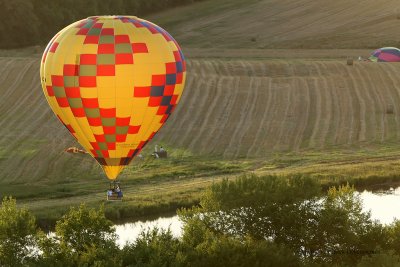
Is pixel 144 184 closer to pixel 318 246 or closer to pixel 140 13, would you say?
pixel 318 246

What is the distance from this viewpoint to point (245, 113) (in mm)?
46875

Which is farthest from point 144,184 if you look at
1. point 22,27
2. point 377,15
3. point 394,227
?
point 377,15

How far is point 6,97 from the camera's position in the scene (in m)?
47.6

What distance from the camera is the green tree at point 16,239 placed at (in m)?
25.6

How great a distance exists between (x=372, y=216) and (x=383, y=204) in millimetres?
2077

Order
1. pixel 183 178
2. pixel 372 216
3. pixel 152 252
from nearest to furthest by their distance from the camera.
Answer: pixel 152 252 → pixel 372 216 → pixel 183 178

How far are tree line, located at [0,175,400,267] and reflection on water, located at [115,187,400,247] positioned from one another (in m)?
3.06

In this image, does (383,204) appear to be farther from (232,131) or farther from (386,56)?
(386,56)

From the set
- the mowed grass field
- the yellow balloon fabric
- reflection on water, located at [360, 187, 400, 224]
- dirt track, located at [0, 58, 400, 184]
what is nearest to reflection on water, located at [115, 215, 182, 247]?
the mowed grass field

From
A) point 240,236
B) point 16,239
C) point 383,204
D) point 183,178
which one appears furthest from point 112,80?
point 383,204

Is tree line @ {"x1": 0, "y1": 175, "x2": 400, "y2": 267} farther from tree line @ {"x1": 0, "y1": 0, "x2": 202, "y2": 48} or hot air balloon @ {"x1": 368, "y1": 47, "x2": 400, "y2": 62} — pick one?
tree line @ {"x1": 0, "y1": 0, "x2": 202, "y2": 48}

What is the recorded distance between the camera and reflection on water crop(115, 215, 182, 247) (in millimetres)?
31406

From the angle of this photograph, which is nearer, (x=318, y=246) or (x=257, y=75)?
(x=318, y=246)

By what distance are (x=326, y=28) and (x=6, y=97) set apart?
26288 mm
